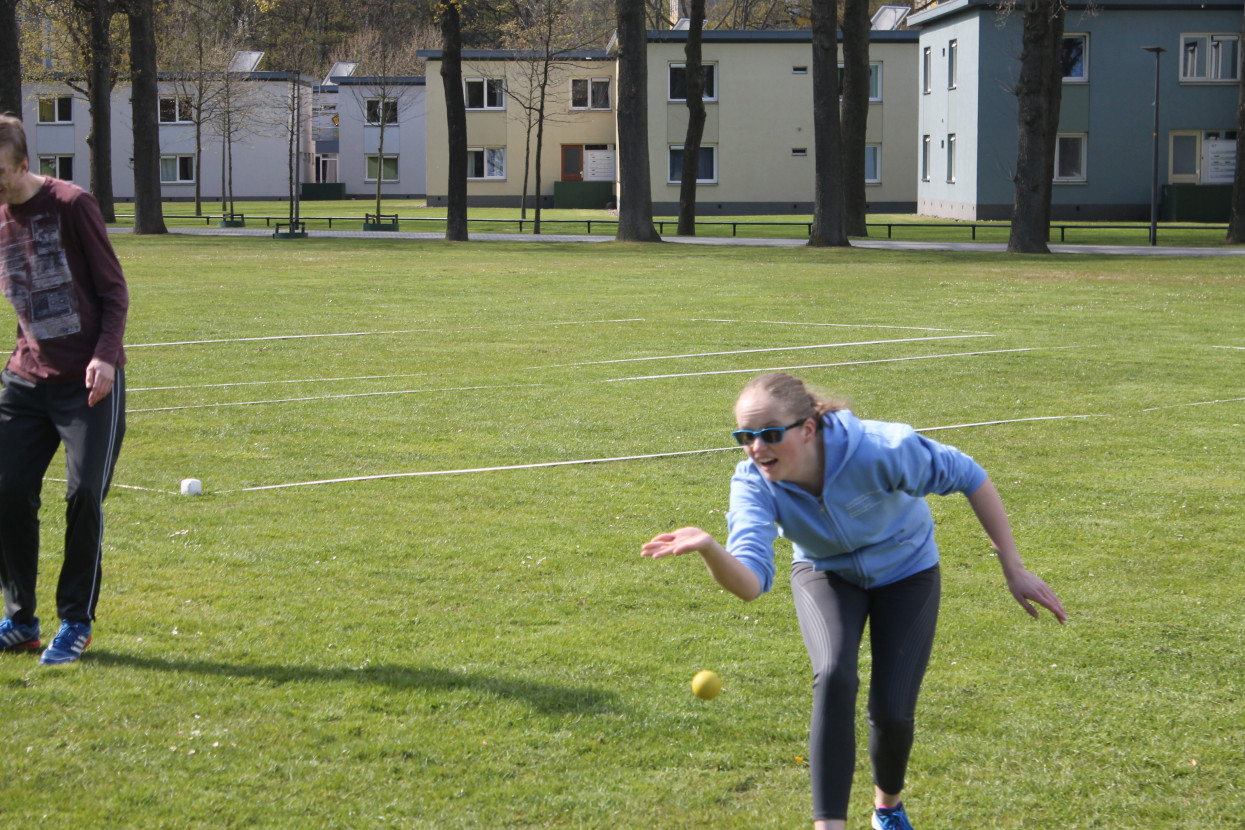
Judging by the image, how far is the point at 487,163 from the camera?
69.4m

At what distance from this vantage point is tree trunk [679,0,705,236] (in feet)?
142

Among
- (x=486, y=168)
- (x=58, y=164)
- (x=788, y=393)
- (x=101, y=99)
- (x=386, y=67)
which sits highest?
(x=386, y=67)

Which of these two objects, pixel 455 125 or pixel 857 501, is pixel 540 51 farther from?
pixel 857 501

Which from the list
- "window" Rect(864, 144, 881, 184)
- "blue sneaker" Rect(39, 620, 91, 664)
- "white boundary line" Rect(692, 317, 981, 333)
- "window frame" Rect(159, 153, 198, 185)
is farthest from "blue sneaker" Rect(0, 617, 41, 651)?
"window frame" Rect(159, 153, 198, 185)

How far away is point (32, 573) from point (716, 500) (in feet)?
14.3

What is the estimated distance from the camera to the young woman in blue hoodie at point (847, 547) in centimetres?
384

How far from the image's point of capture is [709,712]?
525 cm

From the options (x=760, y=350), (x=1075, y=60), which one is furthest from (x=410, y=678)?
(x=1075, y=60)

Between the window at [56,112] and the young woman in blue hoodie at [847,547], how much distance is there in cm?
8306

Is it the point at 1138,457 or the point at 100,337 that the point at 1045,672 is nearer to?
the point at 100,337

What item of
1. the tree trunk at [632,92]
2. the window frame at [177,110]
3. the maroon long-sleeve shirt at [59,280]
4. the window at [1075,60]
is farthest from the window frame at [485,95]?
the maroon long-sleeve shirt at [59,280]

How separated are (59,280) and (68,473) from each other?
2.67ft

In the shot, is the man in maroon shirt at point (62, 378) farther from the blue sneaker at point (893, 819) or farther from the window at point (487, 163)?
the window at point (487, 163)

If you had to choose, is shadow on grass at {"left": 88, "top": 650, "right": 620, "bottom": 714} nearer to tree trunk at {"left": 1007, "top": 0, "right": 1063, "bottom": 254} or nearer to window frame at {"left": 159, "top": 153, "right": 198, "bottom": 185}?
tree trunk at {"left": 1007, "top": 0, "right": 1063, "bottom": 254}
